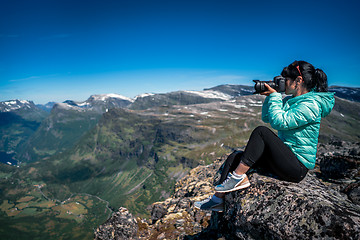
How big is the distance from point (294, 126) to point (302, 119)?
29cm

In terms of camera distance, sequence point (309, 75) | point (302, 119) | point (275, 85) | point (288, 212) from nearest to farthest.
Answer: point (288, 212) → point (302, 119) → point (309, 75) → point (275, 85)

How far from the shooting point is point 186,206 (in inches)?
587

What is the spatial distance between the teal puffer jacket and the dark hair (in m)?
0.23

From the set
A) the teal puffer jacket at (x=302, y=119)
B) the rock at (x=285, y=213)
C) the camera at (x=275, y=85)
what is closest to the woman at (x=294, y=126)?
the teal puffer jacket at (x=302, y=119)

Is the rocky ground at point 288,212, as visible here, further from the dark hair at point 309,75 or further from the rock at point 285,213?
the dark hair at point 309,75

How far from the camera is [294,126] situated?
5.30 m

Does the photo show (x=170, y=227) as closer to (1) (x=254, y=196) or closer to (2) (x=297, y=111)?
(1) (x=254, y=196)

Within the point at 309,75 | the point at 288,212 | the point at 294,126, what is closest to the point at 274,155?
the point at 294,126

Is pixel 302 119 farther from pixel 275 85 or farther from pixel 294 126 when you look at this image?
pixel 275 85

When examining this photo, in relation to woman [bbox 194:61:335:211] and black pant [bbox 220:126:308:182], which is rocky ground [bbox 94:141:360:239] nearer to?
black pant [bbox 220:126:308:182]

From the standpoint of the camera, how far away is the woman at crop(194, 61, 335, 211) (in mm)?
5352

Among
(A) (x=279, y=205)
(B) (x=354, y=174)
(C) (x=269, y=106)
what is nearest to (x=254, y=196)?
(A) (x=279, y=205)

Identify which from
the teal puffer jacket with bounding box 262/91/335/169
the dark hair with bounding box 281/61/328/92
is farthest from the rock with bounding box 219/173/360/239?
the dark hair with bounding box 281/61/328/92

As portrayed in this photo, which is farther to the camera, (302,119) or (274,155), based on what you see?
(274,155)
